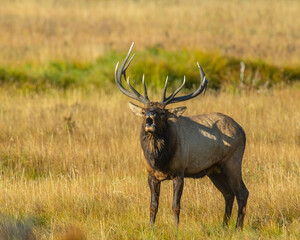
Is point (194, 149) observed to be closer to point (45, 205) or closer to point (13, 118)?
point (45, 205)

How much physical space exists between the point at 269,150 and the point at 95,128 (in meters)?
3.49

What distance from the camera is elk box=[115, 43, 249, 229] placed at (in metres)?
6.27

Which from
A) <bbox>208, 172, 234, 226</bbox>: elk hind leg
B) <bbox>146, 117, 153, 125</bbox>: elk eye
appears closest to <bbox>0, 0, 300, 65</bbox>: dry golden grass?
<bbox>208, 172, 234, 226</bbox>: elk hind leg

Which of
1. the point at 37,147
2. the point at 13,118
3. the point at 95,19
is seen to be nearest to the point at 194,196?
the point at 37,147

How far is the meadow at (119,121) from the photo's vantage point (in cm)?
674

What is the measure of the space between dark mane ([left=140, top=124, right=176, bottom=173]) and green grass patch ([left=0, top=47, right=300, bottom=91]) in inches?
361

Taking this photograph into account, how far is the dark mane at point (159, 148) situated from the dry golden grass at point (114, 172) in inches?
27.6

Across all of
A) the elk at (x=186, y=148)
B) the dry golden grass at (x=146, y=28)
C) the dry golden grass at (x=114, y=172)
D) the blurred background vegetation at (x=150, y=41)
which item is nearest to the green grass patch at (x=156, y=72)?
the blurred background vegetation at (x=150, y=41)

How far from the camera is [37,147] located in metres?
9.62

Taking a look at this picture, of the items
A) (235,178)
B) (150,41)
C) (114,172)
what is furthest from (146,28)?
(235,178)

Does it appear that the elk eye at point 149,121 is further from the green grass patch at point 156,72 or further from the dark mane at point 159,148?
the green grass patch at point 156,72

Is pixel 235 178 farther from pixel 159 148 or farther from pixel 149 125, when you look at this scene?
pixel 149 125

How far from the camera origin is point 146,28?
81.1 ft

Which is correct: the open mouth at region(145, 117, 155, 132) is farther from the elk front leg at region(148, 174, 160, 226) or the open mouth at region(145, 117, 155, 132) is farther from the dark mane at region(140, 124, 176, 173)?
the elk front leg at region(148, 174, 160, 226)
